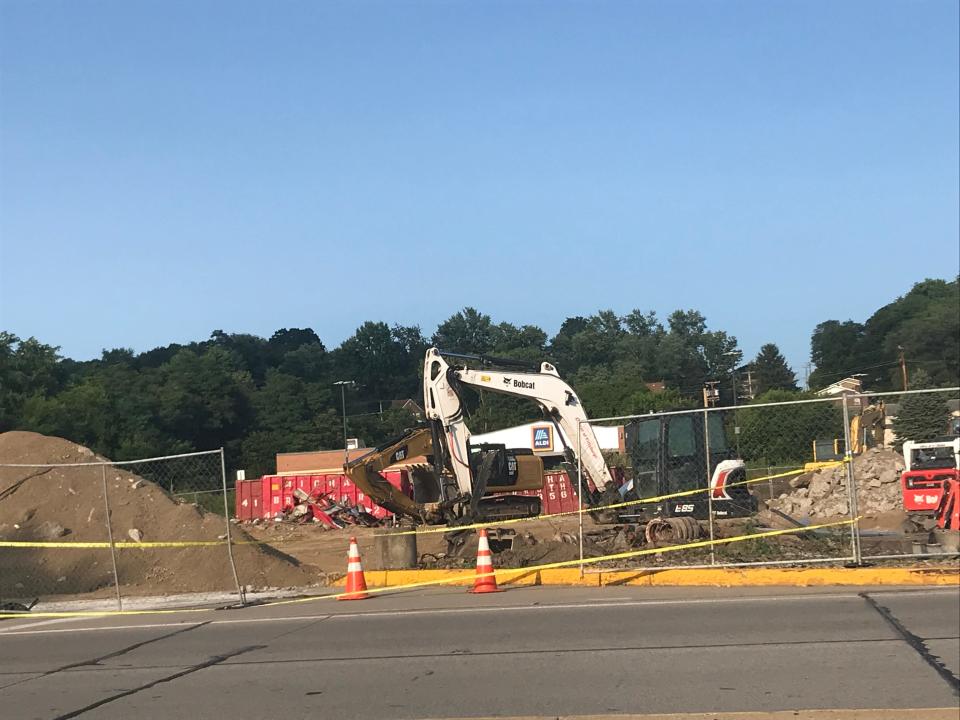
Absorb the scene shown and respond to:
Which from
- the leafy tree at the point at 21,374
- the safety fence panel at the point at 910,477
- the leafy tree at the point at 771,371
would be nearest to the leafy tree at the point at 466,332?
the leafy tree at the point at 771,371

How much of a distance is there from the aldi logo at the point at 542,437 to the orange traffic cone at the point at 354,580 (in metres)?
50.2

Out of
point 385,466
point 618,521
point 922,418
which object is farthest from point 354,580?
point 922,418

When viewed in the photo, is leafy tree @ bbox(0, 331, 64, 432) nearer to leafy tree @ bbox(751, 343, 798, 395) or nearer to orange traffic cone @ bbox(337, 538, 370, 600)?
orange traffic cone @ bbox(337, 538, 370, 600)

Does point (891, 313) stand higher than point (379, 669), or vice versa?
point (891, 313)

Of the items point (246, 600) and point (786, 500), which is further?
point (786, 500)

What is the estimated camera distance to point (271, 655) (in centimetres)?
979

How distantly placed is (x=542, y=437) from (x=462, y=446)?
45795 millimetres

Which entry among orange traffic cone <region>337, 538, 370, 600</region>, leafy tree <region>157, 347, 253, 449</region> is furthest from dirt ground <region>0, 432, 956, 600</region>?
leafy tree <region>157, 347, 253, 449</region>

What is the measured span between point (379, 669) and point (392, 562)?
316 inches

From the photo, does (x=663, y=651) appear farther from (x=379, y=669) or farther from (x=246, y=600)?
(x=246, y=600)

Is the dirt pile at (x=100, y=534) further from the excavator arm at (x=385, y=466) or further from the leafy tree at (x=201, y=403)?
the leafy tree at (x=201, y=403)

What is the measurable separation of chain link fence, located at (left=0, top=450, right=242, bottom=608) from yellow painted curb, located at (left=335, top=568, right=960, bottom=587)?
349cm

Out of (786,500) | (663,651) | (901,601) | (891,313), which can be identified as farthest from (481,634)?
(891,313)

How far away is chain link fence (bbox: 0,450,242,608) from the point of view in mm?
17594
